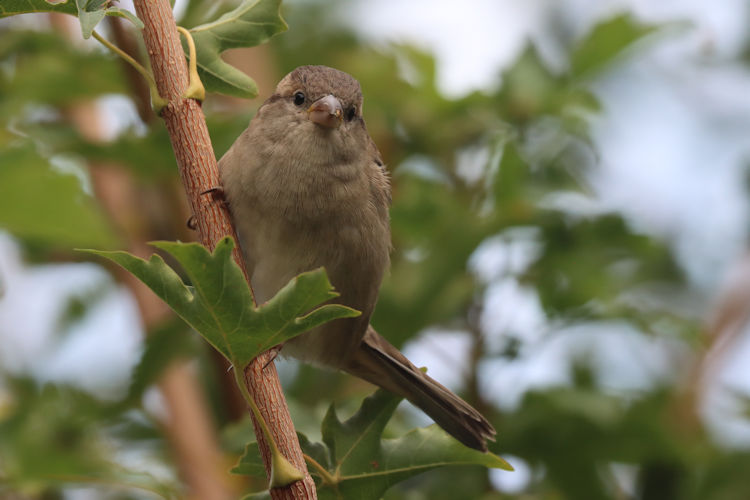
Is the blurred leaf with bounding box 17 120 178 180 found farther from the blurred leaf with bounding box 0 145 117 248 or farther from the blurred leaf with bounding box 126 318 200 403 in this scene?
the blurred leaf with bounding box 126 318 200 403

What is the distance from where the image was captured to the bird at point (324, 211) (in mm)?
2643

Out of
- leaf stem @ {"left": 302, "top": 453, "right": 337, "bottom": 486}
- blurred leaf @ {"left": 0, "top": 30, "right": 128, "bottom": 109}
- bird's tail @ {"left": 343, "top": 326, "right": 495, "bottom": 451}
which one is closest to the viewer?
leaf stem @ {"left": 302, "top": 453, "right": 337, "bottom": 486}

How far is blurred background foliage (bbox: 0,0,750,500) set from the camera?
114 inches

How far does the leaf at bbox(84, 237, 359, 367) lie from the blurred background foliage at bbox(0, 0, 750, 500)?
1.04m

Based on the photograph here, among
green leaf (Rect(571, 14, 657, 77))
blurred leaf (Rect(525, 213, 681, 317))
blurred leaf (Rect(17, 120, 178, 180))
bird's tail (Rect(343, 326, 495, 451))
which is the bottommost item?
bird's tail (Rect(343, 326, 495, 451))

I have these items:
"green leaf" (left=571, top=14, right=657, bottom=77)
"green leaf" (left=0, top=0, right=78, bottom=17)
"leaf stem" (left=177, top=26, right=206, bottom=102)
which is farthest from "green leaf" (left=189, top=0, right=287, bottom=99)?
"green leaf" (left=571, top=14, right=657, bottom=77)

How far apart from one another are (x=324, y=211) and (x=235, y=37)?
0.81 meters

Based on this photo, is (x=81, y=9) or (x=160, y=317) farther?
(x=160, y=317)

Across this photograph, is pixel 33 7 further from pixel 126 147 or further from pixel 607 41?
pixel 607 41

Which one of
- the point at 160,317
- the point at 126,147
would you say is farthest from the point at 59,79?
the point at 160,317

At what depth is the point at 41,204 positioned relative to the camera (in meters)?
2.69

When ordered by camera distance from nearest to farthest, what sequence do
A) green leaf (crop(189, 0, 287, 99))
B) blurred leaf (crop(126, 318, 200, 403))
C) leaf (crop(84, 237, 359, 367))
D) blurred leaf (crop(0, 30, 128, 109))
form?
1. leaf (crop(84, 237, 359, 367))
2. green leaf (crop(189, 0, 287, 99))
3. blurred leaf (crop(126, 318, 200, 403))
4. blurred leaf (crop(0, 30, 128, 109))

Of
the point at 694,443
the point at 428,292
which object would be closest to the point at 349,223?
the point at 428,292

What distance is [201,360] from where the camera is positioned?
378 cm
